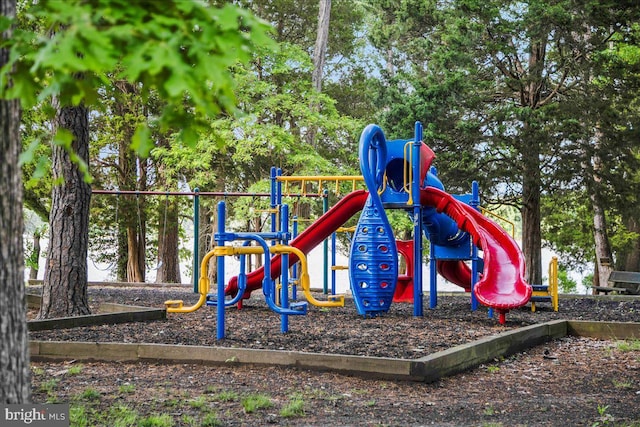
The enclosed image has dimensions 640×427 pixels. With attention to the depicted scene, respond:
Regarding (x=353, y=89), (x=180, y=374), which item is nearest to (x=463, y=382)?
(x=180, y=374)

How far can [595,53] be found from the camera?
20.7 metres

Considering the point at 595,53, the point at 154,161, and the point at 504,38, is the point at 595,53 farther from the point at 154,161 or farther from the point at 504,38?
the point at 154,161

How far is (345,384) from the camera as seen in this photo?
6.74 meters

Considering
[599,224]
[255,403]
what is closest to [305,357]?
[255,403]

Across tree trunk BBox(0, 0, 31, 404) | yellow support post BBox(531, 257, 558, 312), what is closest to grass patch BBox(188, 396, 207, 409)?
tree trunk BBox(0, 0, 31, 404)

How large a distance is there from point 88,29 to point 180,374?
16.0 feet

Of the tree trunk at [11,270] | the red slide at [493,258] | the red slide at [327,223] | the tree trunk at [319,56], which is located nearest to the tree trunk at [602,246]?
the tree trunk at [319,56]

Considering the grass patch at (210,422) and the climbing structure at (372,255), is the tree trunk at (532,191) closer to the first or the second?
the climbing structure at (372,255)

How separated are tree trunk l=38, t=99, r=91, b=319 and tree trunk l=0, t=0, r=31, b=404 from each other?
6.73 m

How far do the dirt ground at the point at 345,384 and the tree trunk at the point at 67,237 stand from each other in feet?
3.36

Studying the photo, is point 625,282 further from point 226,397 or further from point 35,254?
point 35,254

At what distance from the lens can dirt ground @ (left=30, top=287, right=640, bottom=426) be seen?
220 inches

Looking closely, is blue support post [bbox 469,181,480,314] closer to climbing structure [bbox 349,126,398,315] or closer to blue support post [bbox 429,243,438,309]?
blue support post [bbox 429,243,438,309]

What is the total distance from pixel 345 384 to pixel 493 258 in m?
5.27
